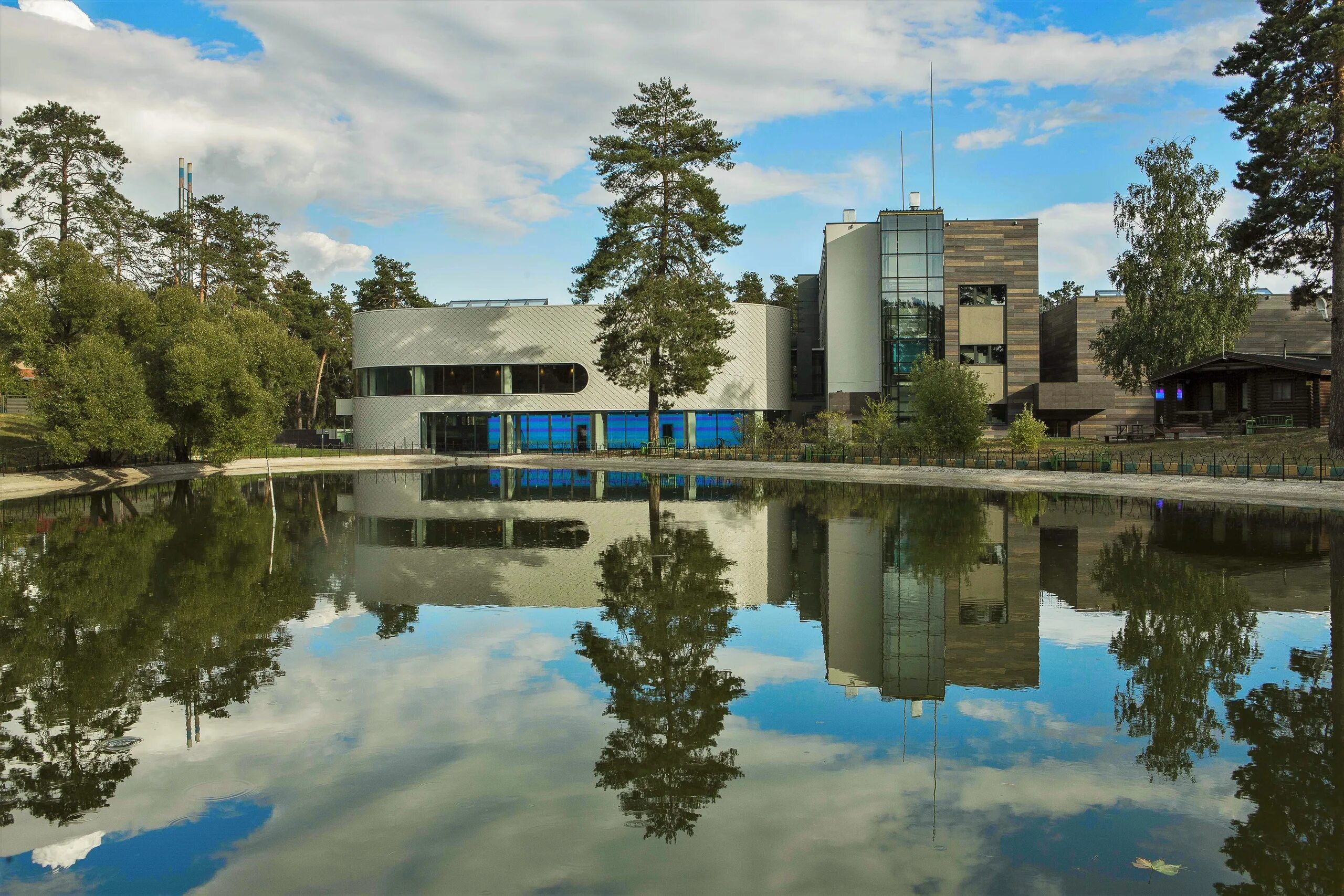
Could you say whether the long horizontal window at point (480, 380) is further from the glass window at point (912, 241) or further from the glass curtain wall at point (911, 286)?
the glass window at point (912, 241)

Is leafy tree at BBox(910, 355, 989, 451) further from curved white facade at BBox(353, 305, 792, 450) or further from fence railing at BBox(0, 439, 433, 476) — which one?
fence railing at BBox(0, 439, 433, 476)

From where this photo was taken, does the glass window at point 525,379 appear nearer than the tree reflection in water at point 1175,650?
No

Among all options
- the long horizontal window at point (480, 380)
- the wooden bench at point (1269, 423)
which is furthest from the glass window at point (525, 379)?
the wooden bench at point (1269, 423)

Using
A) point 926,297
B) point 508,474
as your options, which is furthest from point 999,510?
point 926,297

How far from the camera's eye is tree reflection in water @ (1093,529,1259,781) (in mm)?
7559

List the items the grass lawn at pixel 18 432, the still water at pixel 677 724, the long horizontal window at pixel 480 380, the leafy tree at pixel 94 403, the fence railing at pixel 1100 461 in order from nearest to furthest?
the still water at pixel 677 724
the fence railing at pixel 1100 461
the leafy tree at pixel 94 403
the grass lawn at pixel 18 432
the long horizontal window at pixel 480 380

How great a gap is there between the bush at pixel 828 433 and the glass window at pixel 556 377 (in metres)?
22.5

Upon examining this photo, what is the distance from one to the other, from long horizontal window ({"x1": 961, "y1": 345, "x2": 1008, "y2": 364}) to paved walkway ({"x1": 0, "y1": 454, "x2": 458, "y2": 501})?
37.0m

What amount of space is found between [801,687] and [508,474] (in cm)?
4271

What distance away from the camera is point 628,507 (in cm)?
2872

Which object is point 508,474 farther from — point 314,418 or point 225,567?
point 314,418

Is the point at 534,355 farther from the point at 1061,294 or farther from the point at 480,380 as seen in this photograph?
the point at 1061,294

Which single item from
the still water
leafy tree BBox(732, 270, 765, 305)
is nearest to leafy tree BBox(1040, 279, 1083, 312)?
leafy tree BBox(732, 270, 765, 305)

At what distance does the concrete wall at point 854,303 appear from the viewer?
63.4m
